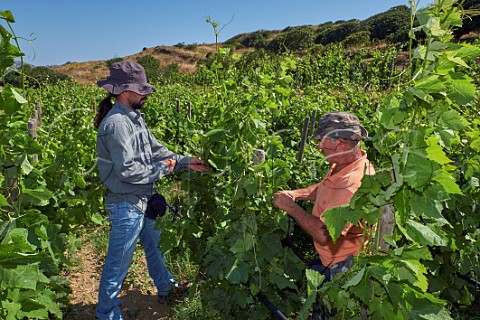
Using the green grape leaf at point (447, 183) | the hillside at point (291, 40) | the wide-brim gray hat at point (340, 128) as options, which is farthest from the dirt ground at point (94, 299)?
the hillside at point (291, 40)

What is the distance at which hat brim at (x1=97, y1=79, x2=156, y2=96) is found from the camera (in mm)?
2938

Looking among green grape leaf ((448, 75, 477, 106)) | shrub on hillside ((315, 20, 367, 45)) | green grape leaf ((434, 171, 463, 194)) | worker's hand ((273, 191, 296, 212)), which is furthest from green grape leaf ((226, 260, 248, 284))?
Answer: shrub on hillside ((315, 20, 367, 45))

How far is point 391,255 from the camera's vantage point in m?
1.46

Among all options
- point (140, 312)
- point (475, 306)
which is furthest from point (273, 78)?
point (475, 306)

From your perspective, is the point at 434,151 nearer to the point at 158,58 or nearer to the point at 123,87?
the point at 123,87

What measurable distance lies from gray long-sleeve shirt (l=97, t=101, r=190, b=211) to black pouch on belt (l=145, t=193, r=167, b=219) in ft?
0.20

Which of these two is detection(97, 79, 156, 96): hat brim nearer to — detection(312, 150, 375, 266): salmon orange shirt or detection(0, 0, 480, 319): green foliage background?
detection(0, 0, 480, 319): green foliage background

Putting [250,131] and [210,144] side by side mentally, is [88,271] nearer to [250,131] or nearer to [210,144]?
[210,144]

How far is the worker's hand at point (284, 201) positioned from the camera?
2.41 metres

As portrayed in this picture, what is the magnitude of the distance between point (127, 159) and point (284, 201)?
1148mm

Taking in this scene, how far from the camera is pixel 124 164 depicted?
289 cm

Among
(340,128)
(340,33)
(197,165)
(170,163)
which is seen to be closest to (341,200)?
(340,128)

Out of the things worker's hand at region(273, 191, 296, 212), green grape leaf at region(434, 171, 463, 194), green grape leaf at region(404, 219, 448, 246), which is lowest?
worker's hand at region(273, 191, 296, 212)

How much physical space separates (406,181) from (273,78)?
1916mm
